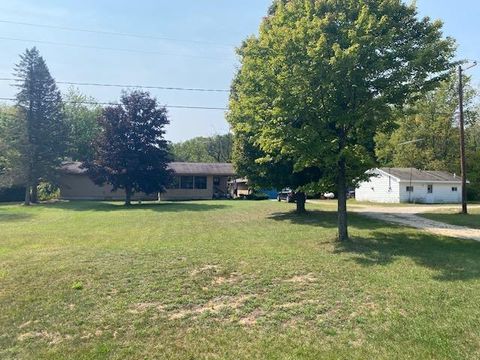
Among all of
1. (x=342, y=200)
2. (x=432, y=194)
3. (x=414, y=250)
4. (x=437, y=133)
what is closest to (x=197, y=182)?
(x=432, y=194)

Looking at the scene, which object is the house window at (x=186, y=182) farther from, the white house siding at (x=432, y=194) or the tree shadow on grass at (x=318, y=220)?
the tree shadow on grass at (x=318, y=220)

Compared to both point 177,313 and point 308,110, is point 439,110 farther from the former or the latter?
point 177,313

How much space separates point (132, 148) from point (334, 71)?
2117cm

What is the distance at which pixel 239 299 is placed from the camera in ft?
21.9

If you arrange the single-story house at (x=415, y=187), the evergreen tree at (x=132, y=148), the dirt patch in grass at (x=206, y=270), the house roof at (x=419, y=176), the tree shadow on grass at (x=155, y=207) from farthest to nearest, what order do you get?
the house roof at (x=419, y=176) < the single-story house at (x=415, y=187) < the evergreen tree at (x=132, y=148) < the tree shadow on grass at (x=155, y=207) < the dirt patch in grass at (x=206, y=270)

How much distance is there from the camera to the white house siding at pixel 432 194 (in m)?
36.9

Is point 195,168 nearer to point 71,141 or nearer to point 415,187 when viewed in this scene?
point 71,141

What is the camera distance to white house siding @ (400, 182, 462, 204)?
36906 millimetres

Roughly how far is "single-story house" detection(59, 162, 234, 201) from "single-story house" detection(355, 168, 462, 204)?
595 inches

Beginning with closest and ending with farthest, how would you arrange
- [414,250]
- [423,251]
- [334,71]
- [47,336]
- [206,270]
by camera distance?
1. [47,336]
2. [206,270]
3. [334,71]
4. [423,251]
5. [414,250]

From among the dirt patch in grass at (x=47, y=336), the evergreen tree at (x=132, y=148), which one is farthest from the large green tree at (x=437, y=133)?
the dirt patch in grass at (x=47, y=336)

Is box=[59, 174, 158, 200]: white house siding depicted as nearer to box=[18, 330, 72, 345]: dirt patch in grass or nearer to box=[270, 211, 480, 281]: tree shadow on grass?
box=[270, 211, 480, 281]: tree shadow on grass

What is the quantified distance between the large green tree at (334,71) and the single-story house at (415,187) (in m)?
26.2

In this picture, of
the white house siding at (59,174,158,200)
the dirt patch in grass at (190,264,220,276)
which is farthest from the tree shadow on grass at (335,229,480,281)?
the white house siding at (59,174,158,200)
